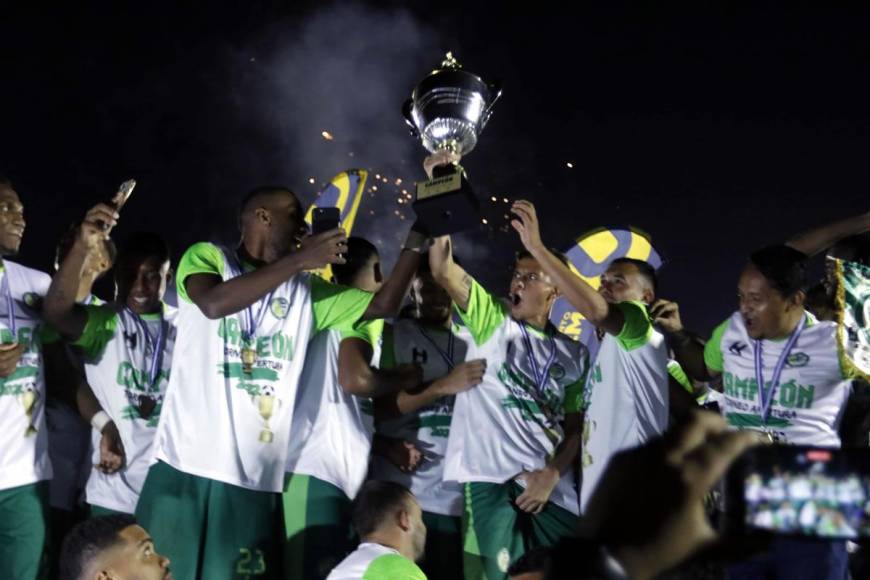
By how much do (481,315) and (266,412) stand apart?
1156 mm

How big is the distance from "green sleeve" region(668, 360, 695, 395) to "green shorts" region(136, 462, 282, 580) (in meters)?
2.22

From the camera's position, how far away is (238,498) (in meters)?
3.78

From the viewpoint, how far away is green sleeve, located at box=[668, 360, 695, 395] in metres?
4.95

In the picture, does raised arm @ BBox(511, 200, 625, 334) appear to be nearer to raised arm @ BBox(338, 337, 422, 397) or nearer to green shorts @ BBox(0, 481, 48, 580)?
raised arm @ BBox(338, 337, 422, 397)

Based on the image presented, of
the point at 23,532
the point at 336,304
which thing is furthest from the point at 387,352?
the point at 23,532

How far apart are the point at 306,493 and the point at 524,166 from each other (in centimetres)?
816

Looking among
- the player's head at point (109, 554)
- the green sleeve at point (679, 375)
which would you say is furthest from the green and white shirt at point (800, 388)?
the player's head at point (109, 554)

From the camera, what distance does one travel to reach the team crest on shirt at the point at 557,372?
459 centimetres

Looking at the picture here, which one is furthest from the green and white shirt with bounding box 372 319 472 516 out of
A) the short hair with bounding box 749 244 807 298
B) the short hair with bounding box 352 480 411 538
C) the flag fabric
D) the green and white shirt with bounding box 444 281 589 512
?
the flag fabric

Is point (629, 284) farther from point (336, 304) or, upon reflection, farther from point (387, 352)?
point (336, 304)

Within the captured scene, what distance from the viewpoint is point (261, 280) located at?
3.76m

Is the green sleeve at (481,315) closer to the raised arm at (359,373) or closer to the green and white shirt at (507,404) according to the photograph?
the green and white shirt at (507,404)

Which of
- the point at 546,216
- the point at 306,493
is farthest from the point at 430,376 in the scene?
the point at 546,216

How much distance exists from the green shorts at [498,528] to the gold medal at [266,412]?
3.39 feet
